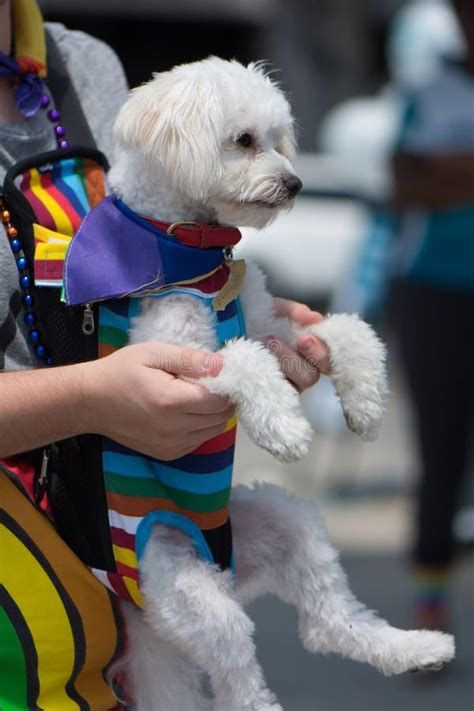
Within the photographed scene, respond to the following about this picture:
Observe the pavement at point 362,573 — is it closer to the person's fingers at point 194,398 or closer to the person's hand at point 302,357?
the person's hand at point 302,357

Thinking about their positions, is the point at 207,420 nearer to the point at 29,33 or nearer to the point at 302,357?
the point at 302,357

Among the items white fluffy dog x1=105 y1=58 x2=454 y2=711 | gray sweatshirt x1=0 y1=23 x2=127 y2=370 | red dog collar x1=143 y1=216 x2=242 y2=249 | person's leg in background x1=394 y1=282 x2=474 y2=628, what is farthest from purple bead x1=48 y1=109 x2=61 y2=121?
person's leg in background x1=394 y1=282 x2=474 y2=628

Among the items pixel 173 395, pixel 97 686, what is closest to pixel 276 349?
pixel 173 395

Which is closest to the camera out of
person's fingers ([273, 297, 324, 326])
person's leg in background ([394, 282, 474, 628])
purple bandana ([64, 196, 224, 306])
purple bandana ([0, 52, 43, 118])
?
purple bandana ([64, 196, 224, 306])

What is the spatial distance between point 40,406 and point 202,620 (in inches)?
15.3

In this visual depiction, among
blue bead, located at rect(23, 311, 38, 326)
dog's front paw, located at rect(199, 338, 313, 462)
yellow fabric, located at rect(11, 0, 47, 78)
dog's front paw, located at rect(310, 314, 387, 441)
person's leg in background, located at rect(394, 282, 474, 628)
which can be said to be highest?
yellow fabric, located at rect(11, 0, 47, 78)

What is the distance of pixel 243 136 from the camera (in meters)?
1.90

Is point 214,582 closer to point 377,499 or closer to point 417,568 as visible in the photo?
point 417,568

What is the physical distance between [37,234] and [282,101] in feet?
1.50

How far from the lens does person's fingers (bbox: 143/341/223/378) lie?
164cm

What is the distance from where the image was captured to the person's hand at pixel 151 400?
1.60m

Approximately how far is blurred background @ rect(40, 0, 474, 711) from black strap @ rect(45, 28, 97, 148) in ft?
1.09

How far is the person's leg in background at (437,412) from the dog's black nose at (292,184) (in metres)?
2.39

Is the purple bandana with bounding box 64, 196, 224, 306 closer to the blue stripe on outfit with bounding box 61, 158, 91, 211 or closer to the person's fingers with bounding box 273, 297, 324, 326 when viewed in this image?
the blue stripe on outfit with bounding box 61, 158, 91, 211
